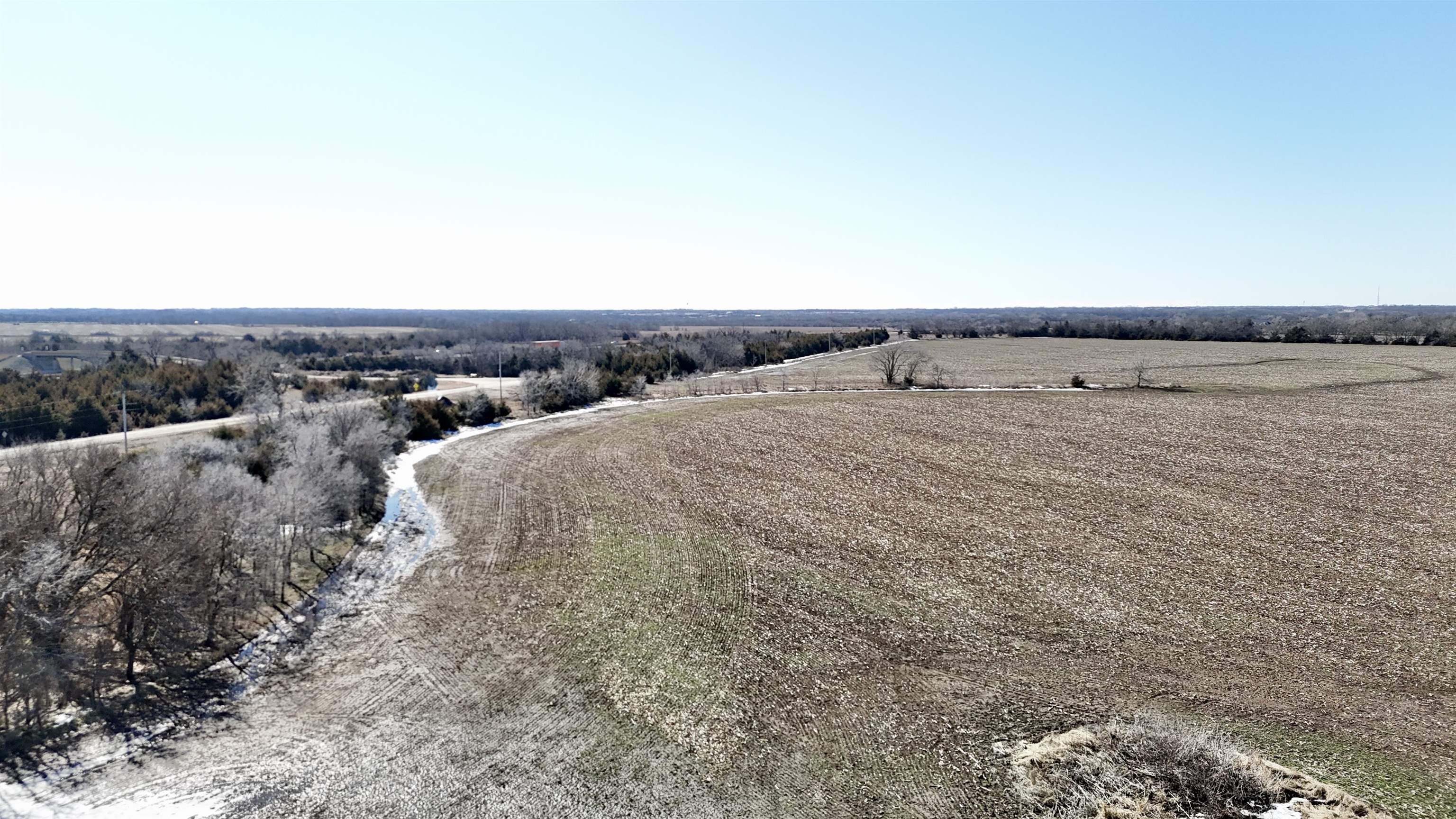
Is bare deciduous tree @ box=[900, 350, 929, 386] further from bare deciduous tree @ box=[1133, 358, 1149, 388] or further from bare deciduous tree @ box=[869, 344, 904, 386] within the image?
bare deciduous tree @ box=[1133, 358, 1149, 388]

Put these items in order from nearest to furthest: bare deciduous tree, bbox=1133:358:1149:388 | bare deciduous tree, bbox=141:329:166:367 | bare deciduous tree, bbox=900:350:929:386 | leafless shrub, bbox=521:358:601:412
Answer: leafless shrub, bbox=521:358:601:412
bare deciduous tree, bbox=1133:358:1149:388
bare deciduous tree, bbox=900:350:929:386
bare deciduous tree, bbox=141:329:166:367

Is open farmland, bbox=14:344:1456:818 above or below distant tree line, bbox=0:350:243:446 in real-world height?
below

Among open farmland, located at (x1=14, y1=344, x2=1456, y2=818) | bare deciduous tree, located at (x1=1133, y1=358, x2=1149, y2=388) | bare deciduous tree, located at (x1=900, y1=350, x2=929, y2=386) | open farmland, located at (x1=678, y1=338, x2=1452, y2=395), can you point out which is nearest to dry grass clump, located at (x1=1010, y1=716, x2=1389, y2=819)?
open farmland, located at (x1=14, y1=344, x2=1456, y2=818)

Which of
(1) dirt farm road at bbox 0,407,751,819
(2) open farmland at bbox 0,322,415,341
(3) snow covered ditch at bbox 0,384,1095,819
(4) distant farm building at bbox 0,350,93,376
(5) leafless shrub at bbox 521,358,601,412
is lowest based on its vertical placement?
(1) dirt farm road at bbox 0,407,751,819

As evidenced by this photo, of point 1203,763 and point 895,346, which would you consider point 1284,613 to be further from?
point 895,346

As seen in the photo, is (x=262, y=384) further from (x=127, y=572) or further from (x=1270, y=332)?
(x=1270, y=332)

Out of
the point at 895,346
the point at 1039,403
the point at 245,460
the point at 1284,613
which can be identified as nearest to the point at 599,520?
the point at 245,460

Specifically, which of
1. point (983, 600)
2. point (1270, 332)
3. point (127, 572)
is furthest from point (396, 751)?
point (1270, 332)
